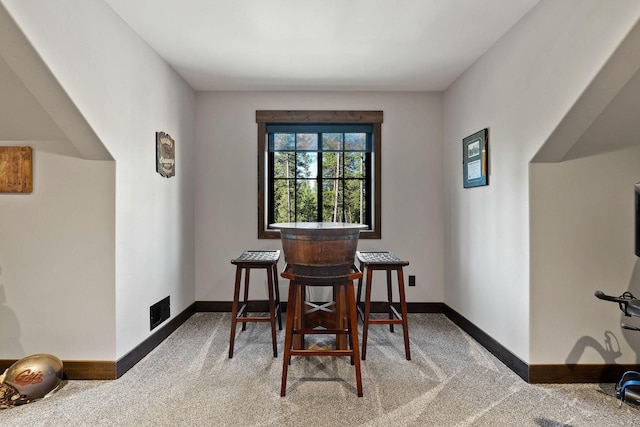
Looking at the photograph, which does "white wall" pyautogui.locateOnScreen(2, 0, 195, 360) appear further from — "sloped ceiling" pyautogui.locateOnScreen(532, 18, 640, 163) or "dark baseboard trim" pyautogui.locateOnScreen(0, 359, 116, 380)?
"sloped ceiling" pyautogui.locateOnScreen(532, 18, 640, 163)

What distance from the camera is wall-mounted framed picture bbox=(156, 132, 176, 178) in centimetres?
299

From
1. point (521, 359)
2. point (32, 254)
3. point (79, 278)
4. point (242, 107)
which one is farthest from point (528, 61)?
point (32, 254)

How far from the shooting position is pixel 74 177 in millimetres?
2334

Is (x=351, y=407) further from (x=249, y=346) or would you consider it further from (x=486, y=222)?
(x=486, y=222)

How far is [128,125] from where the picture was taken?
100 inches

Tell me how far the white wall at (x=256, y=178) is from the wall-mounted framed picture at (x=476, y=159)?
0.65 m

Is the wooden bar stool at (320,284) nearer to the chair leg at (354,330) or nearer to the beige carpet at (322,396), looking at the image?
the chair leg at (354,330)

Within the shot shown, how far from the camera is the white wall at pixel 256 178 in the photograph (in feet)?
12.9

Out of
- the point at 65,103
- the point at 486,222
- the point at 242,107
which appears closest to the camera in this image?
the point at 65,103

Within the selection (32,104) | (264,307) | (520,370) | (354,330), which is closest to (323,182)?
(264,307)

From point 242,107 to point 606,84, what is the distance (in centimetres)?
314

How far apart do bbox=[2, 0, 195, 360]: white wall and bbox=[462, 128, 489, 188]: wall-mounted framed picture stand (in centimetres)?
267

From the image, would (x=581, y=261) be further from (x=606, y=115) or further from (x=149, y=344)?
(x=149, y=344)

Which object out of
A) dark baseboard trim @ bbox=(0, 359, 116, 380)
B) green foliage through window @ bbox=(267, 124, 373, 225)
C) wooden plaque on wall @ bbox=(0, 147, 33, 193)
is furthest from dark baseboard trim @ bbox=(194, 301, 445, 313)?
wooden plaque on wall @ bbox=(0, 147, 33, 193)
